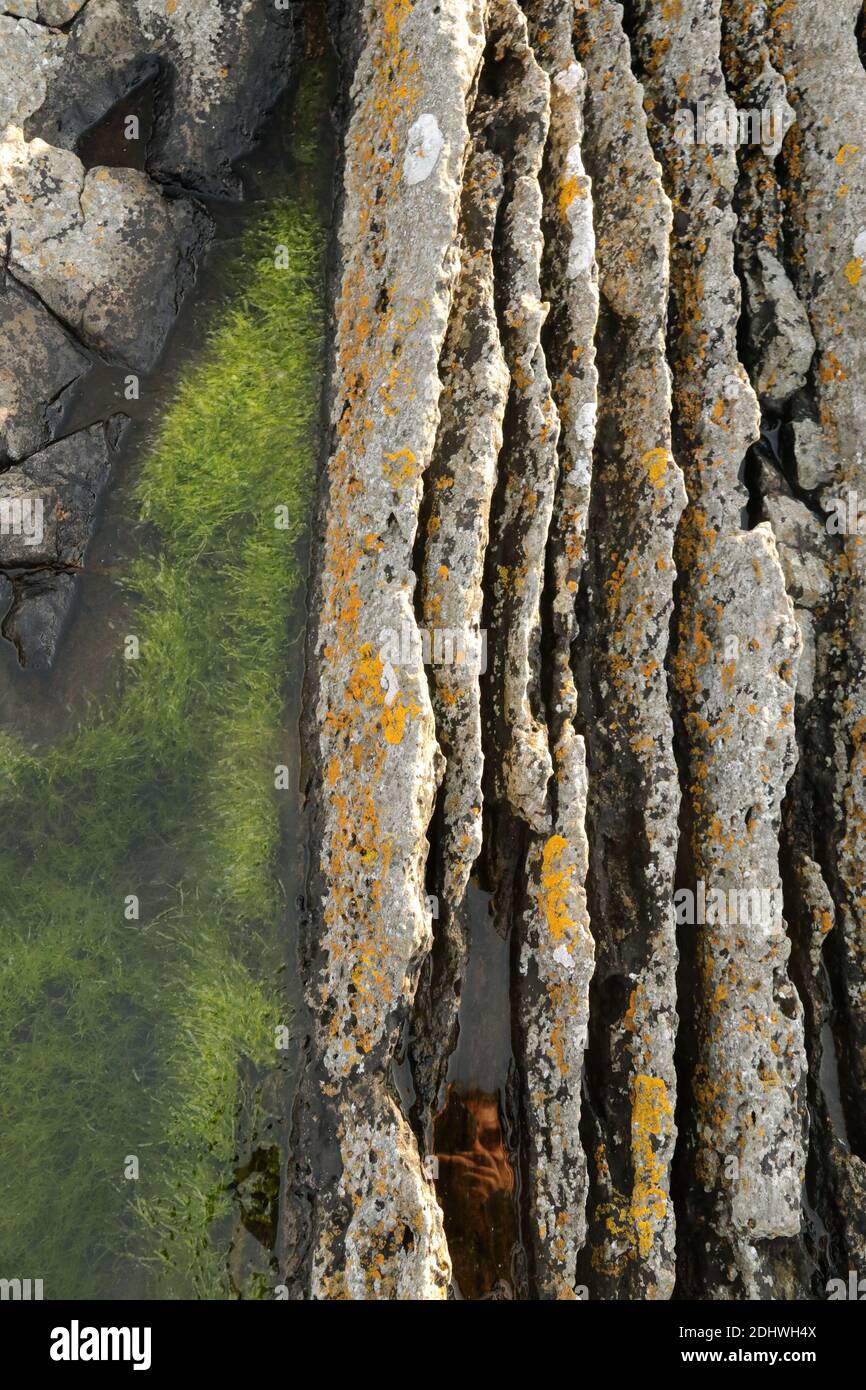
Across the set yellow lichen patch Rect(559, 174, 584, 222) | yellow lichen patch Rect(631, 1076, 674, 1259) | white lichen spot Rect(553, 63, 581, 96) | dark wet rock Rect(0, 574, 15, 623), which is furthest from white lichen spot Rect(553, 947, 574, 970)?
white lichen spot Rect(553, 63, 581, 96)

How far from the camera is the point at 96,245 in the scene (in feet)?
20.1

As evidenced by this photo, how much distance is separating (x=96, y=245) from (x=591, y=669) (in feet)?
14.1

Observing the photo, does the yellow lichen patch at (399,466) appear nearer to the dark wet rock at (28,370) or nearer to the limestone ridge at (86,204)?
the limestone ridge at (86,204)

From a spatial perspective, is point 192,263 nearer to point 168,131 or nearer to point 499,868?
point 168,131

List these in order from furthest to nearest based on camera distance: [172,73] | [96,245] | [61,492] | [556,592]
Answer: [172,73] → [96,245] → [61,492] → [556,592]

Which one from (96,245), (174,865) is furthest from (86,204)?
(174,865)

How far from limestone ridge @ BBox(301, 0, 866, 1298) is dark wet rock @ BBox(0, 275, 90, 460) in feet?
6.37

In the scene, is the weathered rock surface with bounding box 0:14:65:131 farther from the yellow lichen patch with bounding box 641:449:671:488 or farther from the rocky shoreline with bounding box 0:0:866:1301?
the yellow lichen patch with bounding box 641:449:671:488

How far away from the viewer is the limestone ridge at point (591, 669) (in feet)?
16.4

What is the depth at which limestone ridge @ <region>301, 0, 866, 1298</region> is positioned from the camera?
5012 millimetres

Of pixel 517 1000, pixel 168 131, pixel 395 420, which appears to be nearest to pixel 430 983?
pixel 517 1000

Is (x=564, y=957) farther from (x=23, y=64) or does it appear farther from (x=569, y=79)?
(x=23, y=64)

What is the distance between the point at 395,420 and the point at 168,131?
2.92 m

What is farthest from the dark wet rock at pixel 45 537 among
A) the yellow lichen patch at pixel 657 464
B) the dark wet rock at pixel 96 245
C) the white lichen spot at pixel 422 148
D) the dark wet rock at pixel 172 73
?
the yellow lichen patch at pixel 657 464
